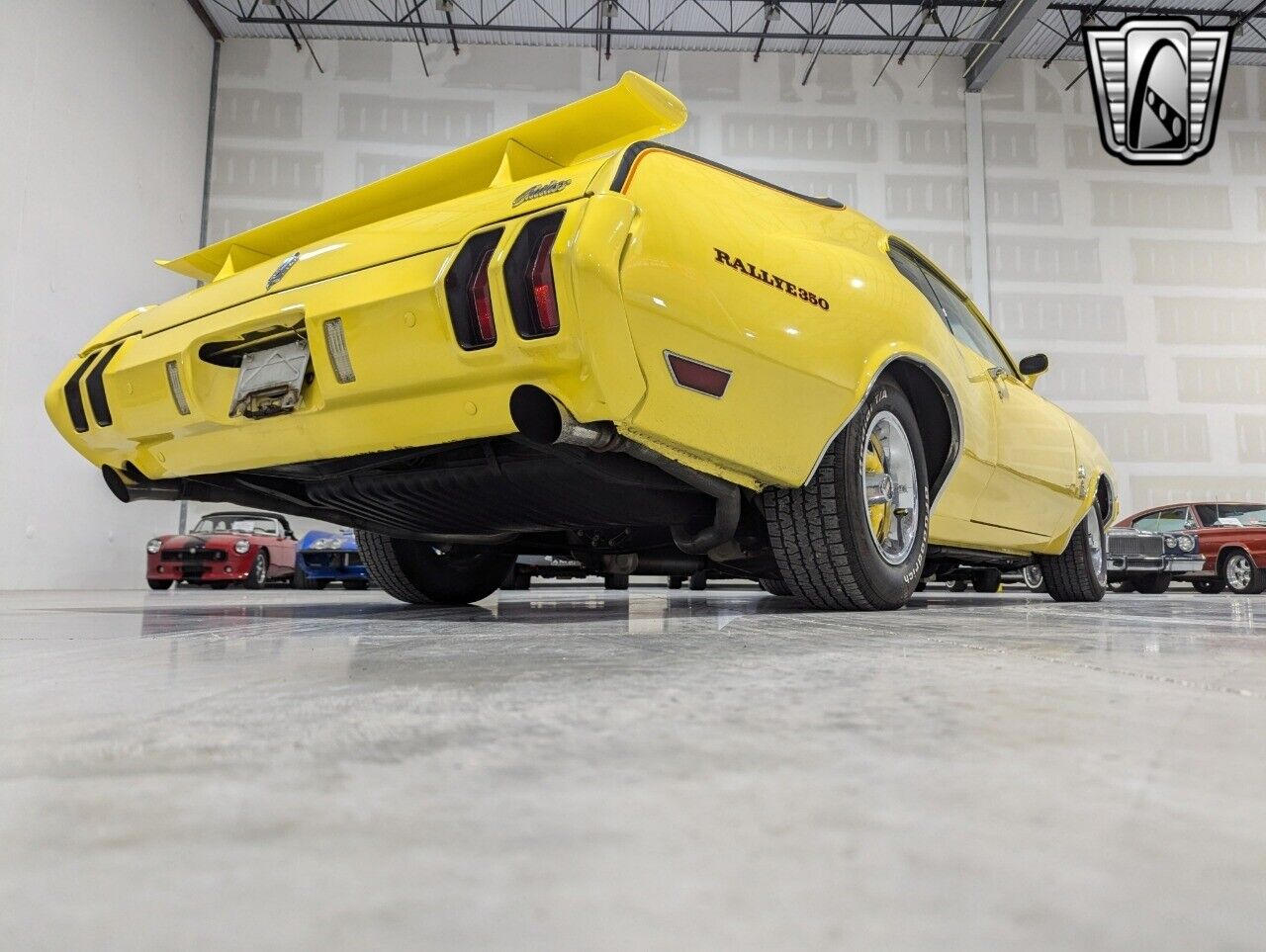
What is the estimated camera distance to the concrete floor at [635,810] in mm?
356

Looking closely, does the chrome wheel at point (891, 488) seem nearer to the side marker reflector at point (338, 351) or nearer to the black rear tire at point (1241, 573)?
the side marker reflector at point (338, 351)

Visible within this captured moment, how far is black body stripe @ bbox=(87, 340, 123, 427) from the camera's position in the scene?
2.74m

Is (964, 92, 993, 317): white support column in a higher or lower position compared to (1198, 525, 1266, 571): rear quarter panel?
higher

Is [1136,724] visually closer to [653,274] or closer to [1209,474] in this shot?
[653,274]

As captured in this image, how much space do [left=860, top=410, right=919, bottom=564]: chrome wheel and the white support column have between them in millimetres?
12715

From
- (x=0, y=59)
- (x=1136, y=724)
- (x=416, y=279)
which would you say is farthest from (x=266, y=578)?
(x=1136, y=724)

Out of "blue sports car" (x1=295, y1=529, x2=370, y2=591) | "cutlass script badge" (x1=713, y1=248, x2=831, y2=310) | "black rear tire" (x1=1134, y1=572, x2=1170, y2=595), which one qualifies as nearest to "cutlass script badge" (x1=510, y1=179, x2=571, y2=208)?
"cutlass script badge" (x1=713, y1=248, x2=831, y2=310)

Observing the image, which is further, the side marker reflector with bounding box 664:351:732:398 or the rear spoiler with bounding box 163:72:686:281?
the rear spoiler with bounding box 163:72:686:281

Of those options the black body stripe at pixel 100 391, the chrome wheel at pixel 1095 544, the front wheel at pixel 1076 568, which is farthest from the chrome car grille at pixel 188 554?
the chrome wheel at pixel 1095 544

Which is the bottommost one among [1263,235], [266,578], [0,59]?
[266,578]

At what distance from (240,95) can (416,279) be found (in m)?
14.7

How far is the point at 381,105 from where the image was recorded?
14500 millimetres

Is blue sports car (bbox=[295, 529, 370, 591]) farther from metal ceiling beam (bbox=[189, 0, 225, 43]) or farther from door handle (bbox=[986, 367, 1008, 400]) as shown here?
metal ceiling beam (bbox=[189, 0, 225, 43])

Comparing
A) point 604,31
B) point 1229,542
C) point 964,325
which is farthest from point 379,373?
point 604,31
